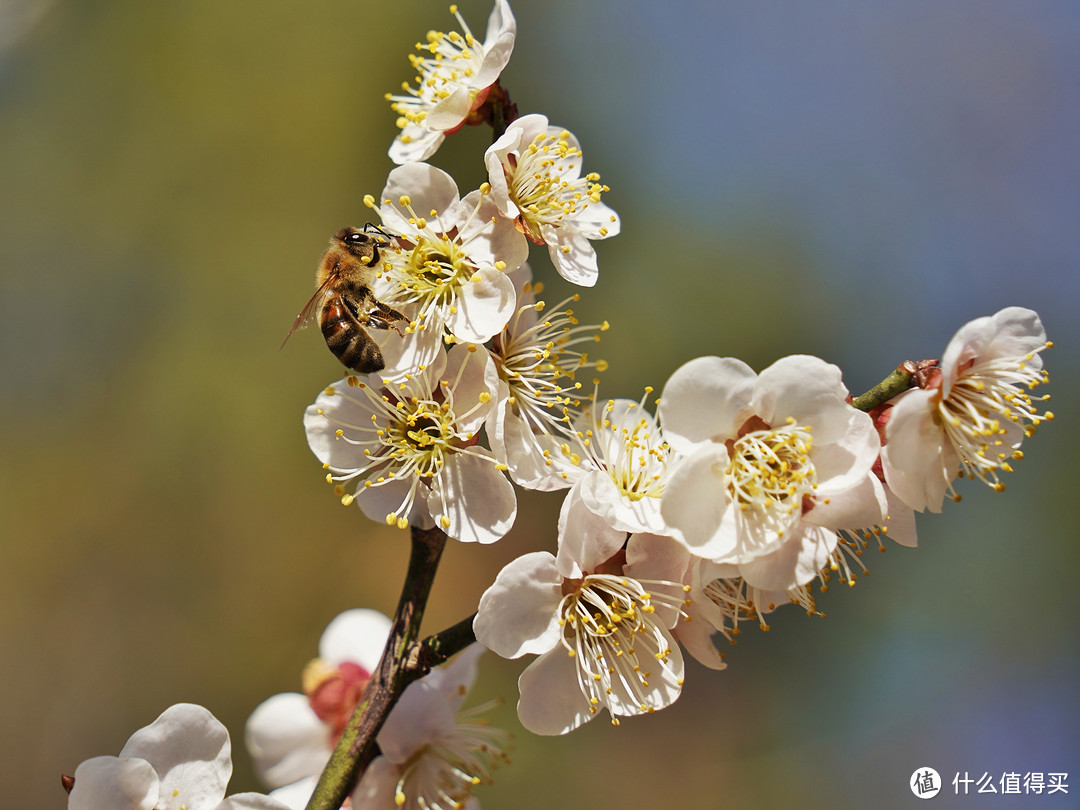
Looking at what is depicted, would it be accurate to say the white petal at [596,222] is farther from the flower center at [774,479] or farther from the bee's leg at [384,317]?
the flower center at [774,479]

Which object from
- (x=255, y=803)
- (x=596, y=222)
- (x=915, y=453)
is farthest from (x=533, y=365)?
(x=255, y=803)

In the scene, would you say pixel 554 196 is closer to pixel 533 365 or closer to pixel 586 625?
pixel 533 365

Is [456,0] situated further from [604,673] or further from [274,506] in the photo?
[604,673]

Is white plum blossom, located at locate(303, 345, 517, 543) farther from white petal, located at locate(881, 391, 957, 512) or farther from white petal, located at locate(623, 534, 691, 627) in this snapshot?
white petal, located at locate(881, 391, 957, 512)

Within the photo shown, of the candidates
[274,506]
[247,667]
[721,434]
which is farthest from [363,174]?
[721,434]

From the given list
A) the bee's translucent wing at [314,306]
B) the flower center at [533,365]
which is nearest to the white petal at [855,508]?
the flower center at [533,365]
